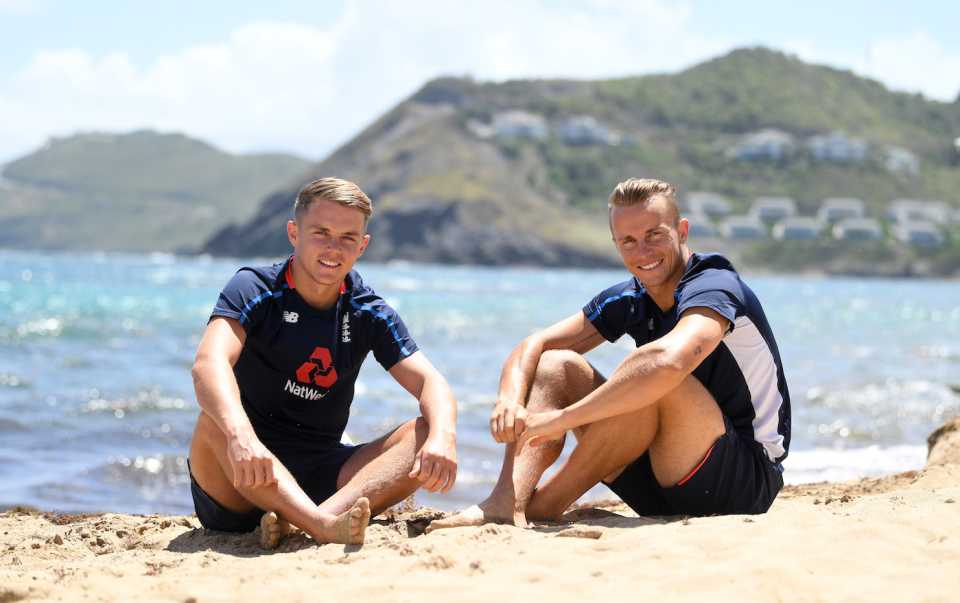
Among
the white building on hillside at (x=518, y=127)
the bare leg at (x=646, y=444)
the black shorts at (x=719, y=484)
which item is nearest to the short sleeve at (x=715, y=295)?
the bare leg at (x=646, y=444)

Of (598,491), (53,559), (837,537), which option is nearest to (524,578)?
(837,537)

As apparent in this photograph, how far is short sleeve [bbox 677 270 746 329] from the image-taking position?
4270 mm

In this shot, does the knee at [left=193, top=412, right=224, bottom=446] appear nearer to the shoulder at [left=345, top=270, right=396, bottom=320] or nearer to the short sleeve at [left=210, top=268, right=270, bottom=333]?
the short sleeve at [left=210, top=268, right=270, bottom=333]

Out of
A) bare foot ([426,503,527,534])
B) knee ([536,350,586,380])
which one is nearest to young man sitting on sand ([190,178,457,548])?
bare foot ([426,503,527,534])

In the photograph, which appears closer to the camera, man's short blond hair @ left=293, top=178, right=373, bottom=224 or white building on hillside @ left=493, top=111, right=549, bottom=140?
man's short blond hair @ left=293, top=178, right=373, bottom=224

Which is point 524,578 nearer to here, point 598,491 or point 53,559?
point 53,559

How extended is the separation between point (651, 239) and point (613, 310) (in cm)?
49

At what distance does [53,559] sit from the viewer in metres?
4.77

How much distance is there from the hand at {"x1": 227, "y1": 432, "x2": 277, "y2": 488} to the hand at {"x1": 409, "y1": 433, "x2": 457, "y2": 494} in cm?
60

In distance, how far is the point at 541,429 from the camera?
4535mm

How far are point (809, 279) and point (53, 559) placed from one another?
4121 inches

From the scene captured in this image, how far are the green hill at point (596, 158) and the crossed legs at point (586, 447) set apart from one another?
101 metres

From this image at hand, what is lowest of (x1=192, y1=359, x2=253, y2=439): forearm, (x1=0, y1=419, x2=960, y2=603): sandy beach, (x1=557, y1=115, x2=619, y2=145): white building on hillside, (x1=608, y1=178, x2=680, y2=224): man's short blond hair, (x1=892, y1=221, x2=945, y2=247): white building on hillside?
(x1=0, y1=419, x2=960, y2=603): sandy beach

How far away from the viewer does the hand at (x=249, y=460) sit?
4.31m
